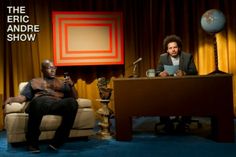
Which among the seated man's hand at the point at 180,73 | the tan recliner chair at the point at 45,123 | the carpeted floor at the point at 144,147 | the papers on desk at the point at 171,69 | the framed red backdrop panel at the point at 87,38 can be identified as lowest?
the carpeted floor at the point at 144,147

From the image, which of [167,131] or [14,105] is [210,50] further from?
[14,105]

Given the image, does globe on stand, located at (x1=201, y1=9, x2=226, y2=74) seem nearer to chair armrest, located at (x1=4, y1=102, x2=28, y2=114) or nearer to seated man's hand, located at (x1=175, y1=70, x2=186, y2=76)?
seated man's hand, located at (x1=175, y1=70, x2=186, y2=76)

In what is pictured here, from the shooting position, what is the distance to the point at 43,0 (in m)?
5.85

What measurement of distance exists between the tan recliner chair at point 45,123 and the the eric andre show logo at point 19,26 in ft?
5.67

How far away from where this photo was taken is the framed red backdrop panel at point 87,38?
5805 mm

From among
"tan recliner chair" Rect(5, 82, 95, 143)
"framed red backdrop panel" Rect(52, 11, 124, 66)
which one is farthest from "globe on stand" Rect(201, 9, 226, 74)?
"tan recliner chair" Rect(5, 82, 95, 143)

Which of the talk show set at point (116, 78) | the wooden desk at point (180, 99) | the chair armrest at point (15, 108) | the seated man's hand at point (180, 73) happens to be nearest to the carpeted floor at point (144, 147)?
the talk show set at point (116, 78)

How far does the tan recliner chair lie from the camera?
4117mm

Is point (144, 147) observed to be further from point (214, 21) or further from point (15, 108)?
point (214, 21)

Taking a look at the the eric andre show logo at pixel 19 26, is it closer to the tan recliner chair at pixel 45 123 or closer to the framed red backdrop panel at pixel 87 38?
the framed red backdrop panel at pixel 87 38

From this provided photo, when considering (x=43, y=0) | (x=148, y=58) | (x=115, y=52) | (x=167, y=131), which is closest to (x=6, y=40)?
(x=43, y=0)

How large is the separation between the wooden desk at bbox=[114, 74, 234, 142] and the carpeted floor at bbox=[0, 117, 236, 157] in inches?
10.1

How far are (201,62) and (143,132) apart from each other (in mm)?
2031

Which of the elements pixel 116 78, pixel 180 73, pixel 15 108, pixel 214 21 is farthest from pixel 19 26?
pixel 214 21
